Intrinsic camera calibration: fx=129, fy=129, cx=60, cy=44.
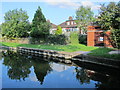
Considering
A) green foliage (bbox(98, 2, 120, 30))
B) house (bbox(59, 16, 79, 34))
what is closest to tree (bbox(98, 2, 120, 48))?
green foliage (bbox(98, 2, 120, 30))

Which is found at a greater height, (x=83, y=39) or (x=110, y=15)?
(x=110, y=15)

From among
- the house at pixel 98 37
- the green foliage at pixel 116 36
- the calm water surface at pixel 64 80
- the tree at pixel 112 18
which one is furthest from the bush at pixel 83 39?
the calm water surface at pixel 64 80

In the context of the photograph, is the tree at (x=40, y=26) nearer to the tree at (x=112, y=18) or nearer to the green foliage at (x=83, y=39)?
the green foliage at (x=83, y=39)

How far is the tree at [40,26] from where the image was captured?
22.7 metres

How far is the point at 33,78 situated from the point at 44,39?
1573cm

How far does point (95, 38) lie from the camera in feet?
68.3

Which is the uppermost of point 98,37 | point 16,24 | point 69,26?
point 69,26

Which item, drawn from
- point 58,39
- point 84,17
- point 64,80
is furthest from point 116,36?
point 84,17

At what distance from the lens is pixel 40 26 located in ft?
74.5

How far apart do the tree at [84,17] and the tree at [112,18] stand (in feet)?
49.4

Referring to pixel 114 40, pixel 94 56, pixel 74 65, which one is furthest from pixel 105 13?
pixel 74 65

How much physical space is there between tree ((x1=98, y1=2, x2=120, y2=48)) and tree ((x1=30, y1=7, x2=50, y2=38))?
9776 millimetres

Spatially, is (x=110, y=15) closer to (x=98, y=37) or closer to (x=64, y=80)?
(x=98, y=37)

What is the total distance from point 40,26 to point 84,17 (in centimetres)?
1408
